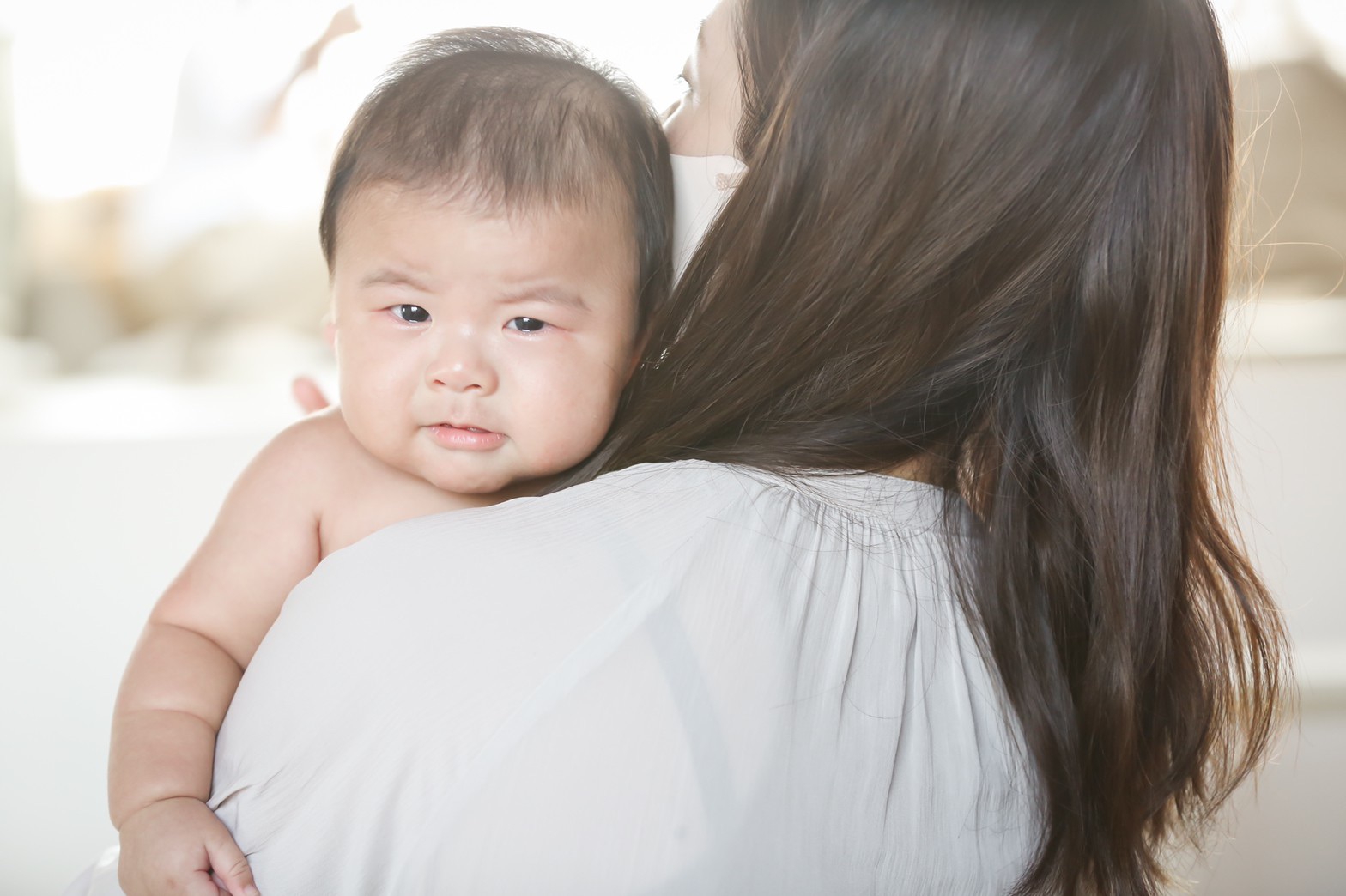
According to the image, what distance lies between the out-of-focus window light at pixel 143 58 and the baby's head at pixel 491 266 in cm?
113

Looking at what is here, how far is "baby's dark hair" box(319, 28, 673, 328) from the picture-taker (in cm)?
Result: 79

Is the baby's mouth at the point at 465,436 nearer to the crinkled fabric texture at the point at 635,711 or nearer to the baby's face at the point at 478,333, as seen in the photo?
the baby's face at the point at 478,333

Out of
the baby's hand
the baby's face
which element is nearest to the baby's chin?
the baby's face

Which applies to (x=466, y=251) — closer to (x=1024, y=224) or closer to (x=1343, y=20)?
(x=1024, y=224)

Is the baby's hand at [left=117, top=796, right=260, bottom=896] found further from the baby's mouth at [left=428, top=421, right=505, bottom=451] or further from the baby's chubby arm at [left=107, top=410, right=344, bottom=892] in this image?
the baby's mouth at [left=428, top=421, right=505, bottom=451]

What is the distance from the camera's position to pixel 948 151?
66 centimetres

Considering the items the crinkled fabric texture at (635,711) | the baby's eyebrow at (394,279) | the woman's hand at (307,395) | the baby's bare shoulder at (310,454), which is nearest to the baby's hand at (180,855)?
the crinkled fabric texture at (635,711)

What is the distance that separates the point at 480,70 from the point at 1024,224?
1.45ft

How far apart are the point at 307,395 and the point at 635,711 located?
818 millimetres

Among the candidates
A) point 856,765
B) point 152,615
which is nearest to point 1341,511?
point 856,765

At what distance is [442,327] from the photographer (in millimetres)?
786

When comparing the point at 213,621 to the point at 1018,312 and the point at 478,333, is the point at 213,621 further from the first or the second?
the point at 1018,312

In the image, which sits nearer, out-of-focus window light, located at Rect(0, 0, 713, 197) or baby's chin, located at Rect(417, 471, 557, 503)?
baby's chin, located at Rect(417, 471, 557, 503)

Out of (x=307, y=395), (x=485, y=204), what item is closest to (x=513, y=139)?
(x=485, y=204)
